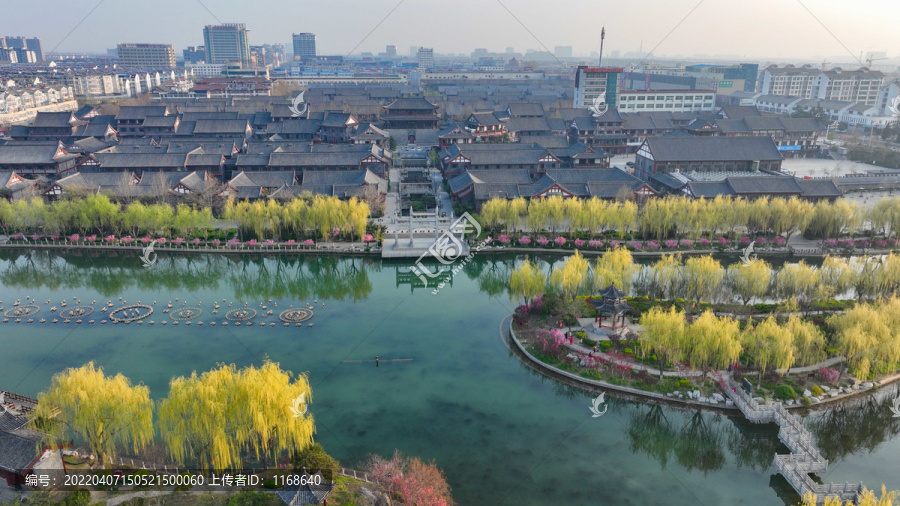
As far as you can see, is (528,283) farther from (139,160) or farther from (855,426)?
(139,160)

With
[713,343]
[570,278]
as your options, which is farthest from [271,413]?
[713,343]

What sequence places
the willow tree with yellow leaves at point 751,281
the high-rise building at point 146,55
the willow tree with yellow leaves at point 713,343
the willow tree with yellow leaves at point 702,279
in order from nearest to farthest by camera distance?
the willow tree with yellow leaves at point 713,343 < the willow tree with yellow leaves at point 751,281 < the willow tree with yellow leaves at point 702,279 < the high-rise building at point 146,55

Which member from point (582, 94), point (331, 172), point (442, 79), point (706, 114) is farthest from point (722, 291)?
point (442, 79)

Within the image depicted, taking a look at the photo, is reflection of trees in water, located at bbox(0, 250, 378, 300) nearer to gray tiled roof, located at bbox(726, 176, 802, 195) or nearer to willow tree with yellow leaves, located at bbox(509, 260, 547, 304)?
willow tree with yellow leaves, located at bbox(509, 260, 547, 304)

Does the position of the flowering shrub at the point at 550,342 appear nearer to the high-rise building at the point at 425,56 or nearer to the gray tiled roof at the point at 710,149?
the gray tiled roof at the point at 710,149

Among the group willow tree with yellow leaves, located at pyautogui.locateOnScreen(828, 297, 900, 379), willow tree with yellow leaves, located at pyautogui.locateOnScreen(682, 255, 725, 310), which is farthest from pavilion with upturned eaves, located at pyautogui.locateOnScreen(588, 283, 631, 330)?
willow tree with yellow leaves, located at pyautogui.locateOnScreen(828, 297, 900, 379)

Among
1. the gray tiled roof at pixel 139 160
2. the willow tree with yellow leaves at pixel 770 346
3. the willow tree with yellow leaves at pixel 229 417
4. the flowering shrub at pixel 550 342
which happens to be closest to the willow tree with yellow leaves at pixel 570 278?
the flowering shrub at pixel 550 342
